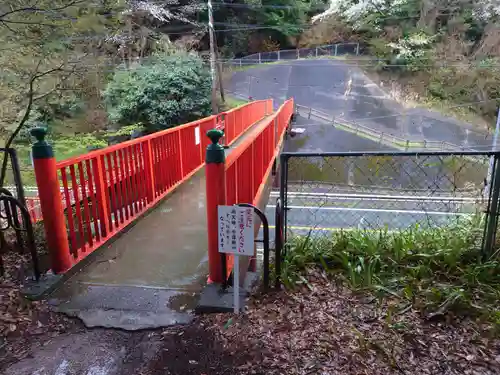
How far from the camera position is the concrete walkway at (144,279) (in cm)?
311

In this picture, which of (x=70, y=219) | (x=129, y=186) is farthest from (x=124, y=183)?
(x=70, y=219)

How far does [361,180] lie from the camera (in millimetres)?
21109

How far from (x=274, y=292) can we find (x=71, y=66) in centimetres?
423

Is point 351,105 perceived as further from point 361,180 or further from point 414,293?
point 414,293

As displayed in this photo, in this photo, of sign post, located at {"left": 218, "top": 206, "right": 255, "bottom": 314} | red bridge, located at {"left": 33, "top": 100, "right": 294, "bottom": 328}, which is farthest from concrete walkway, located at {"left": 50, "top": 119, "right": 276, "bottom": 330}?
sign post, located at {"left": 218, "top": 206, "right": 255, "bottom": 314}

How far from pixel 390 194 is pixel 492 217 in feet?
36.9

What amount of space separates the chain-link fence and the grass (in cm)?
23

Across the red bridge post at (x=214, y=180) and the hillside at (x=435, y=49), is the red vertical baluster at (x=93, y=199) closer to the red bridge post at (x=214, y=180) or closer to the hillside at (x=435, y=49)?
the red bridge post at (x=214, y=180)

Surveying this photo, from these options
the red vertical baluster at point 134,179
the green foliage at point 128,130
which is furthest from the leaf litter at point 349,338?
the green foliage at point 128,130

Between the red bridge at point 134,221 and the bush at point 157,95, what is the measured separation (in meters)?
12.9

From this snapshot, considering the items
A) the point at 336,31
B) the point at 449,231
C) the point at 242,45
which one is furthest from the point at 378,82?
the point at 449,231

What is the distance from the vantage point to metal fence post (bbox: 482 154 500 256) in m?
3.51

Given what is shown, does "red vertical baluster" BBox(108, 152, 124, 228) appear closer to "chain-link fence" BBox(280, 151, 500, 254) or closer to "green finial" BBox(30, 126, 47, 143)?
"green finial" BBox(30, 126, 47, 143)

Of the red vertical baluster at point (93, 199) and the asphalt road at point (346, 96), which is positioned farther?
the asphalt road at point (346, 96)
